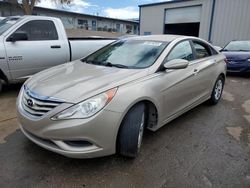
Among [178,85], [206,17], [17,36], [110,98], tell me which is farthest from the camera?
[206,17]

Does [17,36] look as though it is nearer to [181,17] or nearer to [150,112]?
[150,112]

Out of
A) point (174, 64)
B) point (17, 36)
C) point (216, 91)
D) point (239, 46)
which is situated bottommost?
point (216, 91)

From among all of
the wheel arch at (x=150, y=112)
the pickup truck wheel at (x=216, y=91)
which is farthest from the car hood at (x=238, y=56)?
the wheel arch at (x=150, y=112)

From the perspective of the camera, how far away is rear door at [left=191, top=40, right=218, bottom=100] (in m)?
3.95

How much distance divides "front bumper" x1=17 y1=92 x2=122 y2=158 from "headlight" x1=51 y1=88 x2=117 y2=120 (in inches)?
1.6

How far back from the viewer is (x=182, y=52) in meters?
3.79

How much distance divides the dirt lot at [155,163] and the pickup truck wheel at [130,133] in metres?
0.21

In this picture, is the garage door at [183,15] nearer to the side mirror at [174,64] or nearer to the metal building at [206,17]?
the metal building at [206,17]

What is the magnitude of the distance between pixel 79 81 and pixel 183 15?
57.7ft

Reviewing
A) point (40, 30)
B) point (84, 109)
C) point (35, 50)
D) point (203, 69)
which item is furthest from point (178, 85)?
point (40, 30)

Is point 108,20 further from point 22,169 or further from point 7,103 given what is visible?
point 22,169

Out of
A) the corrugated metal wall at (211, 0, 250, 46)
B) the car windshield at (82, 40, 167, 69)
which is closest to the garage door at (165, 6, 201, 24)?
the corrugated metal wall at (211, 0, 250, 46)

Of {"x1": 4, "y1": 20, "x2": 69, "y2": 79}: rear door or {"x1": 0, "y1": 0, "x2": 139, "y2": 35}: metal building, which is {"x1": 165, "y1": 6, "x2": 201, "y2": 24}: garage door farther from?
{"x1": 4, "y1": 20, "x2": 69, "y2": 79}: rear door

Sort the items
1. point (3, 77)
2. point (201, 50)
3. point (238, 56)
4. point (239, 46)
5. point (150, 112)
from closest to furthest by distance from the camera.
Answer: point (150, 112) < point (201, 50) < point (3, 77) < point (238, 56) < point (239, 46)
